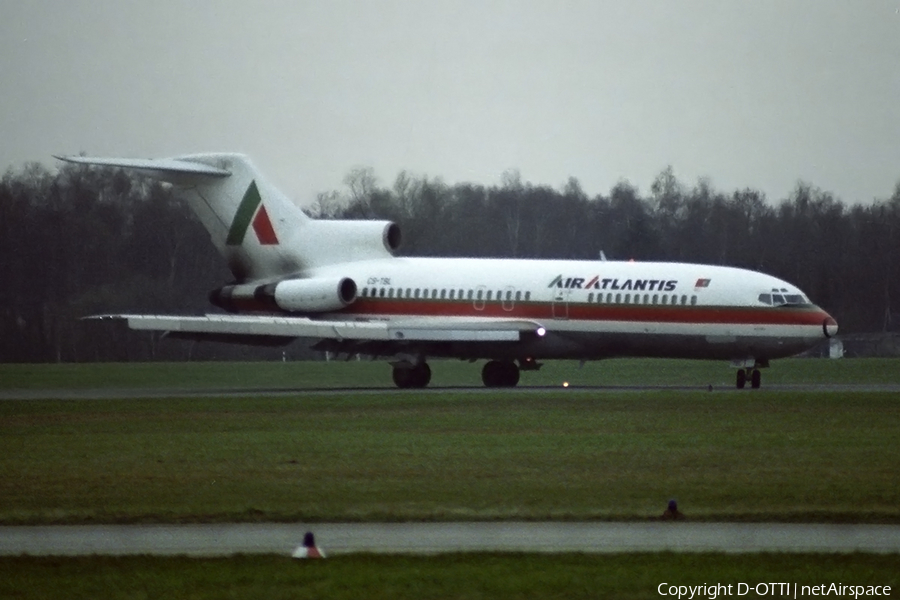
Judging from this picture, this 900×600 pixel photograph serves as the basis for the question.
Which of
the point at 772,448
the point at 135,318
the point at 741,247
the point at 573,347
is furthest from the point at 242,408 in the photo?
the point at 741,247

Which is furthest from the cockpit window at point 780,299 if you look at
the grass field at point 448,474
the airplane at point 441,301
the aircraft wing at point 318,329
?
the aircraft wing at point 318,329

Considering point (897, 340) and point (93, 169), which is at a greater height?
point (93, 169)

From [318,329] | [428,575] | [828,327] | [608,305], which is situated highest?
[608,305]

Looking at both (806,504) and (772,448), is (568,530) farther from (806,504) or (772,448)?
(772,448)

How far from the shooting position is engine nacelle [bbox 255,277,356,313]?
45.3 m

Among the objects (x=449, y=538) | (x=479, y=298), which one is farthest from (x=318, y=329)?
(x=449, y=538)

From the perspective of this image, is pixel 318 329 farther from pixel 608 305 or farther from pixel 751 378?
pixel 751 378

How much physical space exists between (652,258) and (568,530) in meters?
57.9

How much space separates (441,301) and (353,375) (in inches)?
246

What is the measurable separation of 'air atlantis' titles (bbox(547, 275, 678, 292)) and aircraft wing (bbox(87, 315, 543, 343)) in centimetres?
131

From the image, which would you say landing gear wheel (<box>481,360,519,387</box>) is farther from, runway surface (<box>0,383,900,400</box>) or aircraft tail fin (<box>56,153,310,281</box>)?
aircraft tail fin (<box>56,153,310,281</box>)

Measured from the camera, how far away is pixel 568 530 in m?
17.2

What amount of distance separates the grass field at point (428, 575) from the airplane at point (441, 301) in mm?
26585

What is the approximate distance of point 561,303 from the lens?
42938 millimetres
